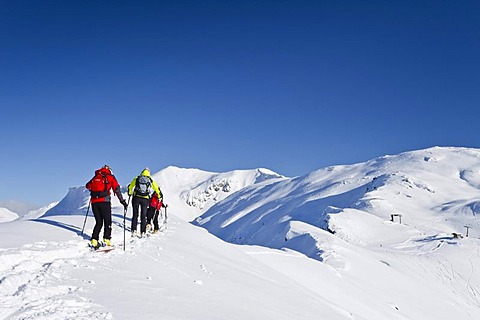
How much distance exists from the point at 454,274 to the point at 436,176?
225ft

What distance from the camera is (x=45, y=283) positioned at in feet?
20.5

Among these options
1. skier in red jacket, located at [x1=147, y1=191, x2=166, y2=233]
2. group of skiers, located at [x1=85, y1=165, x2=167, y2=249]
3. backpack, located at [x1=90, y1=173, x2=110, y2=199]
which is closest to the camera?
group of skiers, located at [x1=85, y1=165, x2=167, y2=249]

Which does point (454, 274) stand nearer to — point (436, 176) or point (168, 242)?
point (168, 242)

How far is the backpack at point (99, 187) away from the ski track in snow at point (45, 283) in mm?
1590

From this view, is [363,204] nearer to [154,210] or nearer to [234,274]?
[154,210]

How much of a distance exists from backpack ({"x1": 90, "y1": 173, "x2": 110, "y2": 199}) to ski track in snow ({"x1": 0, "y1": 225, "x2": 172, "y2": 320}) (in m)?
1.59

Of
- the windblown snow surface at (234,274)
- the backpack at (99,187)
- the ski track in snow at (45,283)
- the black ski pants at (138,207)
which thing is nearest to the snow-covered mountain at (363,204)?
the windblown snow surface at (234,274)

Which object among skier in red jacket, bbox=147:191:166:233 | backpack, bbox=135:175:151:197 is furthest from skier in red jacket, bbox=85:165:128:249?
skier in red jacket, bbox=147:191:166:233

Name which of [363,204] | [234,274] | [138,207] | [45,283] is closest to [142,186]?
[138,207]

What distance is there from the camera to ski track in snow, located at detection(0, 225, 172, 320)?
508 cm

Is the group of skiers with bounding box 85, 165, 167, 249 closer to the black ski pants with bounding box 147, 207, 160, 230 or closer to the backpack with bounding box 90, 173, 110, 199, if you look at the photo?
the backpack with bounding box 90, 173, 110, 199

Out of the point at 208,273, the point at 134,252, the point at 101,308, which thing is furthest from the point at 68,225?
the point at 101,308

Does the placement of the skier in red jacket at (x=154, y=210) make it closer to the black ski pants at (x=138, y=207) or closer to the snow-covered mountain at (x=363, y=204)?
the black ski pants at (x=138, y=207)

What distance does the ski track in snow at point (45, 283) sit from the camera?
5.08 meters
